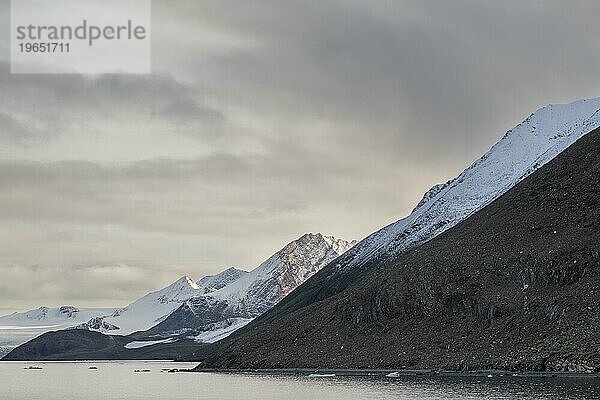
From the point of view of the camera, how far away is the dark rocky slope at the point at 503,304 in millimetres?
148000

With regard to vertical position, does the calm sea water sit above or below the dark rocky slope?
below

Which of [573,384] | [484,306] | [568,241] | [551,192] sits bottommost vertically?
[573,384]

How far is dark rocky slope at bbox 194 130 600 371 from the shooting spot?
14800 centimetres

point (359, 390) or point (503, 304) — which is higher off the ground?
point (503, 304)

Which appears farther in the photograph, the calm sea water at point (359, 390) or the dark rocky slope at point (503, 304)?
the dark rocky slope at point (503, 304)

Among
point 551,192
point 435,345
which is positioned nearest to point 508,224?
point 551,192

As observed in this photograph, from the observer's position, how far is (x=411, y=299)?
632 feet

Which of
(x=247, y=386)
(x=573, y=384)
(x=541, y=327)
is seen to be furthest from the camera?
(x=541, y=327)

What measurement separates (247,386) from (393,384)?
80.8ft

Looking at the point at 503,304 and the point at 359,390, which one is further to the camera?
the point at 503,304

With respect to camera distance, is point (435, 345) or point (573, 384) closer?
point (573, 384)

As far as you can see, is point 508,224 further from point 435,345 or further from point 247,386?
point 247,386

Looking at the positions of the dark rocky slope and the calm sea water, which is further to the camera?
the dark rocky slope

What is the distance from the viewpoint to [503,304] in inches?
6678
